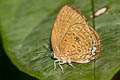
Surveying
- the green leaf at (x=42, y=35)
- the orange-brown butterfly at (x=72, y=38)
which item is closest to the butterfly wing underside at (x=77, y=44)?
the orange-brown butterfly at (x=72, y=38)

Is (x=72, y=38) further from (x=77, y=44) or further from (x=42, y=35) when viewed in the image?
(x=42, y=35)

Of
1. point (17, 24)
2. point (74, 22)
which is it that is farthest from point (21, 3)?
point (74, 22)

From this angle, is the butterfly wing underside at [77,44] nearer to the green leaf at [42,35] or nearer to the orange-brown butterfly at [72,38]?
the orange-brown butterfly at [72,38]

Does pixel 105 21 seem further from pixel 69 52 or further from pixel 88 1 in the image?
pixel 69 52

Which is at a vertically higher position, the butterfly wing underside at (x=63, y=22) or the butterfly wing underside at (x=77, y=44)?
the butterfly wing underside at (x=63, y=22)

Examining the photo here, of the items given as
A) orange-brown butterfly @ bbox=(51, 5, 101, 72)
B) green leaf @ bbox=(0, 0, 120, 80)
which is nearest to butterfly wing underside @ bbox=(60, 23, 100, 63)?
orange-brown butterfly @ bbox=(51, 5, 101, 72)
